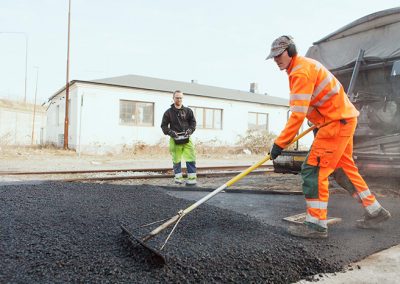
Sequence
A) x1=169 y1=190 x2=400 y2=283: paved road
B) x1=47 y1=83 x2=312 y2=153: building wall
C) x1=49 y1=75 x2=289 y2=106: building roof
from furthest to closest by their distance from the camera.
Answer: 1. x1=49 y1=75 x2=289 y2=106: building roof
2. x1=47 y1=83 x2=312 y2=153: building wall
3. x1=169 y1=190 x2=400 y2=283: paved road

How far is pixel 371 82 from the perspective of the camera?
5.61m

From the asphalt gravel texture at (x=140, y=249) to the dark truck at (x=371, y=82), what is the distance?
8.02 feet

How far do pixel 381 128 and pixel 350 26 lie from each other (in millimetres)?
1758

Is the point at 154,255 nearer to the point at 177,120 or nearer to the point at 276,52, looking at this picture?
the point at 276,52

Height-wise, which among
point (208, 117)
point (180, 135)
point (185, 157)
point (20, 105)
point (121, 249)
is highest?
point (20, 105)

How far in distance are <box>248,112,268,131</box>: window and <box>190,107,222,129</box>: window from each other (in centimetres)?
231

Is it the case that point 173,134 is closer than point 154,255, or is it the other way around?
point 154,255

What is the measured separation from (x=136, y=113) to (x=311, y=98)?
1422 cm

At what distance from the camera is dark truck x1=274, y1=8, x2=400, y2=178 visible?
499 centimetres

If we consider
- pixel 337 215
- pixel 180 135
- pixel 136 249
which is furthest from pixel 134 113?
pixel 136 249

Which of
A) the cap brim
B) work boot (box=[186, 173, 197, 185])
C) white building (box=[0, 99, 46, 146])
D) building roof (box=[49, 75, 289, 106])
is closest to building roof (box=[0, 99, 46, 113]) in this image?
white building (box=[0, 99, 46, 146])

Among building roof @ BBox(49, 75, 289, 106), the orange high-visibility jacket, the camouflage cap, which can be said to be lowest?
the orange high-visibility jacket

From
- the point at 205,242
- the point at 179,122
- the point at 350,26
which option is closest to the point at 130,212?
the point at 205,242

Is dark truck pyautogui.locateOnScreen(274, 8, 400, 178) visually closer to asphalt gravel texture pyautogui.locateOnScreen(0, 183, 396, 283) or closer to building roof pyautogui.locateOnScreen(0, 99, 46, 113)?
asphalt gravel texture pyautogui.locateOnScreen(0, 183, 396, 283)
